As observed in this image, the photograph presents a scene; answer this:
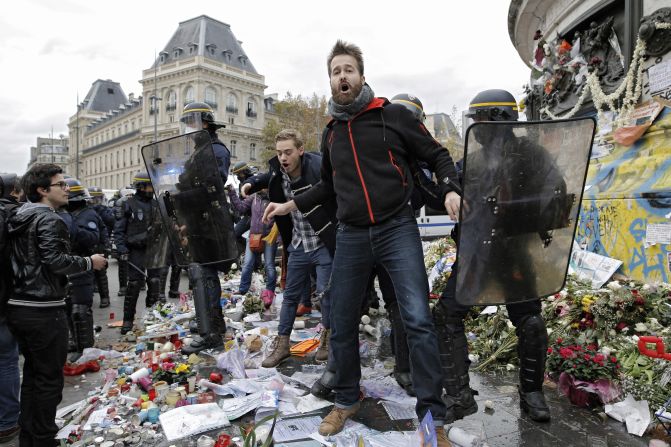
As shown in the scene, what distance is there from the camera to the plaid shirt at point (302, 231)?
13.0ft

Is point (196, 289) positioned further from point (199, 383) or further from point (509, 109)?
point (509, 109)

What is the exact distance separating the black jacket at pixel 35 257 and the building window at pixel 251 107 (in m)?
57.5

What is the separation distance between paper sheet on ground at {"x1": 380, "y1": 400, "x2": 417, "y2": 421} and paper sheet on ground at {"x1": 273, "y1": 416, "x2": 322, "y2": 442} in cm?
44

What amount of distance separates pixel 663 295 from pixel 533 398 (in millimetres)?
1920

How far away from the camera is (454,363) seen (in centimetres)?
272

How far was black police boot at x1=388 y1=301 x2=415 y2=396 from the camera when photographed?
3.10m

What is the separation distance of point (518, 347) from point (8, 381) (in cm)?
325

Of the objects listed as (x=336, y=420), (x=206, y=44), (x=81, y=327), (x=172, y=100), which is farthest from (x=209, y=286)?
(x=206, y=44)

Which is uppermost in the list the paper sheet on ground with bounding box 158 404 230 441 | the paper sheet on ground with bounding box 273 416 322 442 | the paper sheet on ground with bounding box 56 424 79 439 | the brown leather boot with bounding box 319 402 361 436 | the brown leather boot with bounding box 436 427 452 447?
the brown leather boot with bounding box 436 427 452 447

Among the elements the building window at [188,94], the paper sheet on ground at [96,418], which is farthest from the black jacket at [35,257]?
the building window at [188,94]

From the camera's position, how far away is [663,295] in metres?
3.76

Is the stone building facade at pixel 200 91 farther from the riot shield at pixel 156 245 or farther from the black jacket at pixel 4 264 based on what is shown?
the black jacket at pixel 4 264

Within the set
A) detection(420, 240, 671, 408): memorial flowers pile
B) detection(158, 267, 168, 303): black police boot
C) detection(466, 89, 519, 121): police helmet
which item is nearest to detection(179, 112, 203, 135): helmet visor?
detection(466, 89, 519, 121): police helmet

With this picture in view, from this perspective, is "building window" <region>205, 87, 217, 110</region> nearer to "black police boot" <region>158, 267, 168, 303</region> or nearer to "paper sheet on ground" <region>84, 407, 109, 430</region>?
"black police boot" <region>158, 267, 168, 303</region>
